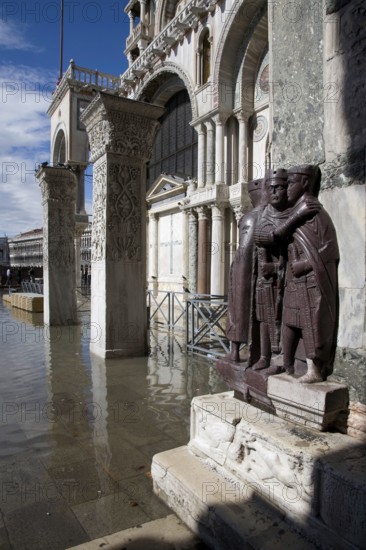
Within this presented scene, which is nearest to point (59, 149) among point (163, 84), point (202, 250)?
point (163, 84)

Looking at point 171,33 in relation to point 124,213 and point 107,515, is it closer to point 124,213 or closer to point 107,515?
→ point 124,213

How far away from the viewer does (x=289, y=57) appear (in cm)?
227

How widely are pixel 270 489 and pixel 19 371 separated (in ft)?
14.1

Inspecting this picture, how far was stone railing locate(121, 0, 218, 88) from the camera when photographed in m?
10.7

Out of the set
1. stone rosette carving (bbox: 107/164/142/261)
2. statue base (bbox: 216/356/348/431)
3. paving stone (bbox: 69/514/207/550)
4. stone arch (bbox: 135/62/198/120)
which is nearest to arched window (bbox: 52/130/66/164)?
stone arch (bbox: 135/62/198/120)

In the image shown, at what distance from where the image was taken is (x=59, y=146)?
65.1 ft

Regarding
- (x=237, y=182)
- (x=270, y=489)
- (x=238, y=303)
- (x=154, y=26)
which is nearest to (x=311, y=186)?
(x=238, y=303)

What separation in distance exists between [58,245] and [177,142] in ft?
22.1

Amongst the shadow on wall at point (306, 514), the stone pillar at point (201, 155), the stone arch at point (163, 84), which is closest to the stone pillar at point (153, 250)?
the stone pillar at point (201, 155)

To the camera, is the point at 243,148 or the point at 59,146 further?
the point at 59,146

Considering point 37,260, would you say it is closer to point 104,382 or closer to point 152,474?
point 104,382

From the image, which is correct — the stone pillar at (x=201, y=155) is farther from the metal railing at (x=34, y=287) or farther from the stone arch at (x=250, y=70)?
the metal railing at (x=34, y=287)

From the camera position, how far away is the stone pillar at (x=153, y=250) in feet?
47.5

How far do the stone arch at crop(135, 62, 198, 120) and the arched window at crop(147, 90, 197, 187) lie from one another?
0.31 m
